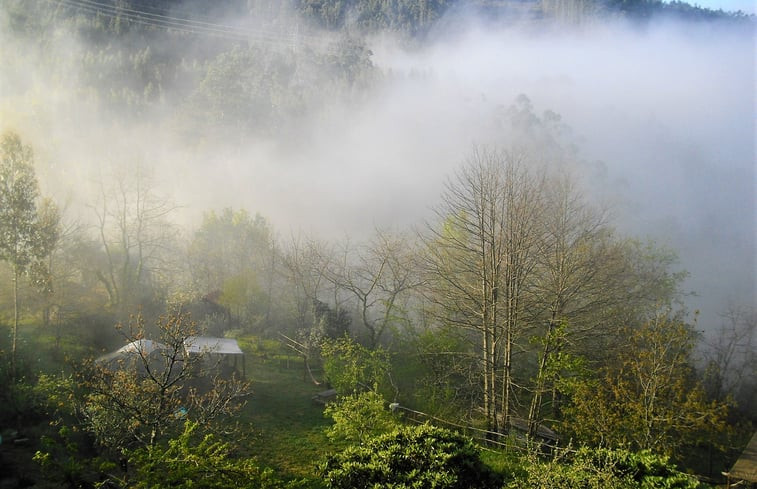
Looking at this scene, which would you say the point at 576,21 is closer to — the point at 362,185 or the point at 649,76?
the point at 649,76

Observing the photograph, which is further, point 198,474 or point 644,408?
point 644,408

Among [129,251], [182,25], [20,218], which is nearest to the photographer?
[20,218]

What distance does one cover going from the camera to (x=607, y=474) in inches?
316

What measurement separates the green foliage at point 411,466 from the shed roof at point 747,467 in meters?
9.14

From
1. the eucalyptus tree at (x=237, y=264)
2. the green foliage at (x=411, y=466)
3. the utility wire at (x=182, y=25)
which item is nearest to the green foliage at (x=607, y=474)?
the green foliage at (x=411, y=466)

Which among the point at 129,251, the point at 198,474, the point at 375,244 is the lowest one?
the point at 129,251

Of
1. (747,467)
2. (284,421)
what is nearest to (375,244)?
(284,421)

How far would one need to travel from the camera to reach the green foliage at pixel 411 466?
28.0 ft

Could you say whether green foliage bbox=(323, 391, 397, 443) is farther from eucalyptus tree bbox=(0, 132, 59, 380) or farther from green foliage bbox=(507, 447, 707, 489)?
eucalyptus tree bbox=(0, 132, 59, 380)

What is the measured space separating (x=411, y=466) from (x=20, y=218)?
18.5 m

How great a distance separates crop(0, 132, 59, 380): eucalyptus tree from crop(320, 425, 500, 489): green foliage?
15.8 metres

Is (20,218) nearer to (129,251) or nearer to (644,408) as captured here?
(129,251)

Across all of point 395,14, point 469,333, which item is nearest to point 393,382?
point 469,333

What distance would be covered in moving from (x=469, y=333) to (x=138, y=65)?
7824 centimetres
